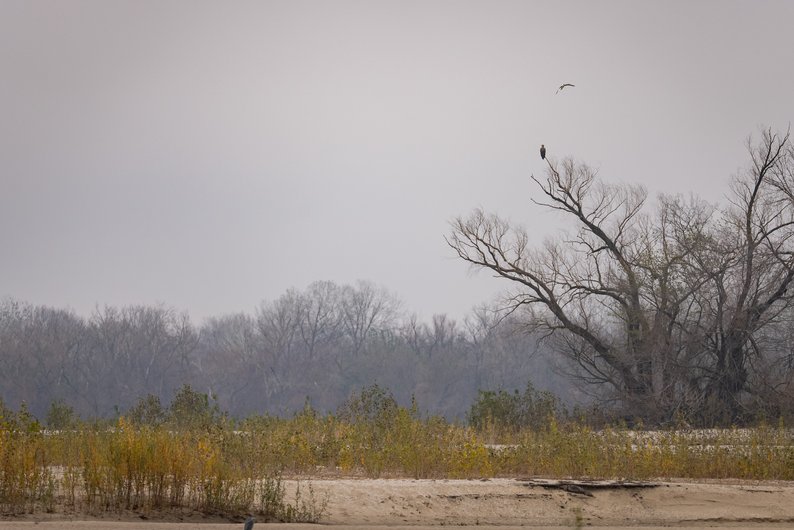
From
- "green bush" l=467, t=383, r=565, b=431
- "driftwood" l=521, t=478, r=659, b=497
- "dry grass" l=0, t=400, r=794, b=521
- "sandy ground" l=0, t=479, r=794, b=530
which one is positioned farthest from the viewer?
"green bush" l=467, t=383, r=565, b=431

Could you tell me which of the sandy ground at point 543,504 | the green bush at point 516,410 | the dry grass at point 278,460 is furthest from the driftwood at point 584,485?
the green bush at point 516,410

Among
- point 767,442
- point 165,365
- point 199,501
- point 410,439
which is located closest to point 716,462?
point 767,442

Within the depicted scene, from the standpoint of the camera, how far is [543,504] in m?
12.7

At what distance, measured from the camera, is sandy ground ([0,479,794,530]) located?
11930 millimetres

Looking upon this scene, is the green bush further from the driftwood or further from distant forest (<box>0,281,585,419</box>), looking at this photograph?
distant forest (<box>0,281,585,419</box>)

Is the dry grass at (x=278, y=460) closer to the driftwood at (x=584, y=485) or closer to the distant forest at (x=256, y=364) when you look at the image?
the driftwood at (x=584, y=485)

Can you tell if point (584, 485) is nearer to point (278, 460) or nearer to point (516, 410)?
point (278, 460)

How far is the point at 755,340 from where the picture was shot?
30297 millimetres

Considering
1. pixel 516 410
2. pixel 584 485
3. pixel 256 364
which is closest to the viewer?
pixel 584 485

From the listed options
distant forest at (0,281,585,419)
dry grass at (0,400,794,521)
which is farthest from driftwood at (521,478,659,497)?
distant forest at (0,281,585,419)

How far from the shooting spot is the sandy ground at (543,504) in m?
11.9

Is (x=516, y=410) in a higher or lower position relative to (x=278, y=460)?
higher

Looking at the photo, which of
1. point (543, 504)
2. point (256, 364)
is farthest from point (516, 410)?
point (256, 364)

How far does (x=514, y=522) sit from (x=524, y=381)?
69723 millimetres
